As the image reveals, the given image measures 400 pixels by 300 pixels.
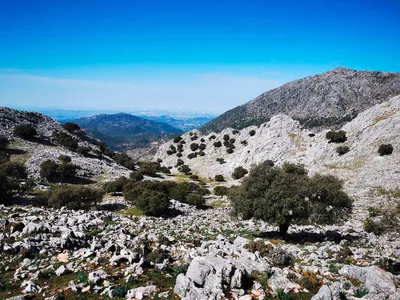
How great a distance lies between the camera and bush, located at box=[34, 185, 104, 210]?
40094 mm

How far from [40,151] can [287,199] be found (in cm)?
7321

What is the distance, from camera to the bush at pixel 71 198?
4009 cm

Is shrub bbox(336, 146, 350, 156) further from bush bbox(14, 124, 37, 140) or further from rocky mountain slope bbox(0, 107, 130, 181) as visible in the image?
bush bbox(14, 124, 37, 140)

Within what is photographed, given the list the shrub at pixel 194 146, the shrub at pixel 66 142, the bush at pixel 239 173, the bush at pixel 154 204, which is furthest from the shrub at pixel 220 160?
Answer: the bush at pixel 154 204

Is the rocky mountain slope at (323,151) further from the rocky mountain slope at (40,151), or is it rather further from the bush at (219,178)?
the rocky mountain slope at (40,151)

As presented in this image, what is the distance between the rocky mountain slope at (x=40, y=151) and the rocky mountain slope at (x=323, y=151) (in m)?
38.1

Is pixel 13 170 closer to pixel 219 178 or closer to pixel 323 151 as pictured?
pixel 219 178

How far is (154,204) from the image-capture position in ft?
132

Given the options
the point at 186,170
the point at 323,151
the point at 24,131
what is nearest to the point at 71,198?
the point at 24,131

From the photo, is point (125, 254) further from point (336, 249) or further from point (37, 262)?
point (336, 249)

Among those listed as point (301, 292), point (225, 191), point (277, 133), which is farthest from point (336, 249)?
point (277, 133)

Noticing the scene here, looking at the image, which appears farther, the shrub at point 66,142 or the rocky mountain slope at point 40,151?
the shrub at point 66,142

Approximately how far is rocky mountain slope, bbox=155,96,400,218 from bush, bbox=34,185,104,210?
42.2 m

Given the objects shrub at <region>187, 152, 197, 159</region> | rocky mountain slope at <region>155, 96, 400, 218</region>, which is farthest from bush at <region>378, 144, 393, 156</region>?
shrub at <region>187, 152, 197, 159</region>
